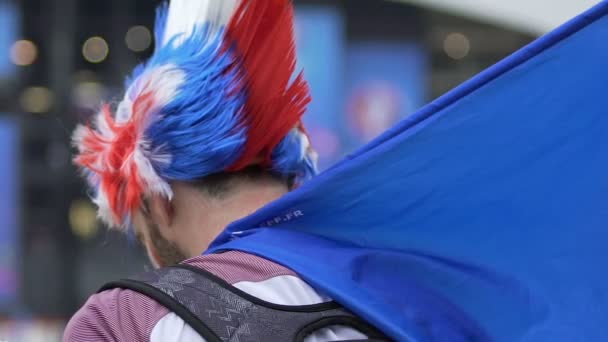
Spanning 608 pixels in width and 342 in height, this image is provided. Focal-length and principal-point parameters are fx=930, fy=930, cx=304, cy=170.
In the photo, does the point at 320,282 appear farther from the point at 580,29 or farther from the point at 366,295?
the point at 580,29

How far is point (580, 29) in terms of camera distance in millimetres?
1259

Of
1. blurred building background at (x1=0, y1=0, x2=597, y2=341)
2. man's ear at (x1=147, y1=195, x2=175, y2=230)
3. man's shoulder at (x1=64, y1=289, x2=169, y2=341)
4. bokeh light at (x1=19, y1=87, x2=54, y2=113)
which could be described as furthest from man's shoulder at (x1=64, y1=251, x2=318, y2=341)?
bokeh light at (x1=19, y1=87, x2=54, y2=113)

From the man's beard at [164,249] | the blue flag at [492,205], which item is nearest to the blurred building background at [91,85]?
the man's beard at [164,249]

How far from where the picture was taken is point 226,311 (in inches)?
44.9

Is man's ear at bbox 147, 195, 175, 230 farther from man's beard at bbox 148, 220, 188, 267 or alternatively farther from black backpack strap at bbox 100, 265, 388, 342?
black backpack strap at bbox 100, 265, 388, 342

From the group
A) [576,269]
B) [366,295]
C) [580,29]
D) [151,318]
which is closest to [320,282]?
[366,295]

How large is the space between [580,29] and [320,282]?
490 millimetres

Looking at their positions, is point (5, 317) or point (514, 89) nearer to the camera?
point (514, 89)

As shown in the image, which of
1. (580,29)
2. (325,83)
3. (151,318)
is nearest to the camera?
(151,318)

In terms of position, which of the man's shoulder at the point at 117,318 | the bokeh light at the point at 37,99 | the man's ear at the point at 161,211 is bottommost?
the man's shoulder at the point at 117,318

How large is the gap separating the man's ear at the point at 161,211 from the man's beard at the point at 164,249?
2 cm

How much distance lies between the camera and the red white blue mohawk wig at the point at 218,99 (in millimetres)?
1399

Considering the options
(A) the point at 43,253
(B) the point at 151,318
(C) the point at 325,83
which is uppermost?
(C) the point at 325,83

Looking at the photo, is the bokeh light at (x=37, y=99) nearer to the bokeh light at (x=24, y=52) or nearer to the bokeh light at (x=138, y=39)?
the bokeh light at (x=24, y=52)
